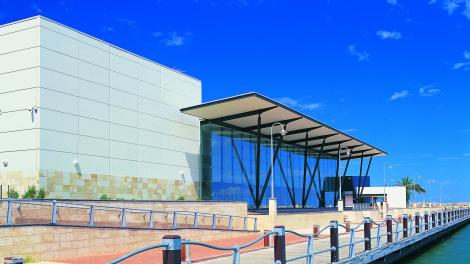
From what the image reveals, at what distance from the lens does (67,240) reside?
19844mm

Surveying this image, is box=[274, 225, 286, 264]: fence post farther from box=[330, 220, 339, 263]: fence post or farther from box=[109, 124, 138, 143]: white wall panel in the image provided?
box=[109, 124, 138, 143]: white wall panel

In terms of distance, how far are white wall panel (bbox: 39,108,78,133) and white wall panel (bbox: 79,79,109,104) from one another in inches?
72.4

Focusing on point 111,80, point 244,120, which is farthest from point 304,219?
point 111,80

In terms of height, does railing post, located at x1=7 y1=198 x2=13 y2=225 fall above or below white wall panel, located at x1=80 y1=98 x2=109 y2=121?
below

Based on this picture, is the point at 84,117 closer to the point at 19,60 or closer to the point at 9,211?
the point at 19,60

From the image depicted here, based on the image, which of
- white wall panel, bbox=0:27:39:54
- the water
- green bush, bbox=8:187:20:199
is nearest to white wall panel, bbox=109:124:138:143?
white wall panel, bbox=0:27:39:54

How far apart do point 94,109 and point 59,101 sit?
3133 millimetres

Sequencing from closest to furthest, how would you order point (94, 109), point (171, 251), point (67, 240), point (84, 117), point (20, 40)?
point (171, 251), point (67, 240), point (20, 40), point (84, 117), point (94, 109)

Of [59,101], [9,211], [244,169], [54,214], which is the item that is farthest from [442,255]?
[244,169]

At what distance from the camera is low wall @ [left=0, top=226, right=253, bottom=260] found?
58.4ft

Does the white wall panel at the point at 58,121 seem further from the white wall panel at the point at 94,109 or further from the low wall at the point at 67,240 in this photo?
the low wall at the point at 67,240

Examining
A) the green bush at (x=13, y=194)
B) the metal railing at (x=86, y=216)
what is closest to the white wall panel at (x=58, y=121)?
the green bush at (x=13, y=194)

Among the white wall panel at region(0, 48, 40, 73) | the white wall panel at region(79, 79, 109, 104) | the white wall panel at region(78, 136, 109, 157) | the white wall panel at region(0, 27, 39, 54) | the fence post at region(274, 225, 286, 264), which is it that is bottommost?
the fence post at region(274, 225, 286, 264)

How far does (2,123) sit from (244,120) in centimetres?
2156
